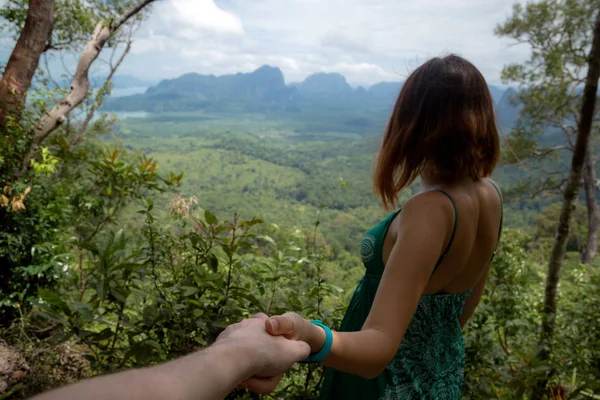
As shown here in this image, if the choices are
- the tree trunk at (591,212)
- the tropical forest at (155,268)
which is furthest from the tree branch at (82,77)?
the tree trunk at (591,212)

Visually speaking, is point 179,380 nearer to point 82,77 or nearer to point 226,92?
point 82,77

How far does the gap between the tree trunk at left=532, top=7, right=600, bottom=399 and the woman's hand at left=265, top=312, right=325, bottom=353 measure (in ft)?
5.26

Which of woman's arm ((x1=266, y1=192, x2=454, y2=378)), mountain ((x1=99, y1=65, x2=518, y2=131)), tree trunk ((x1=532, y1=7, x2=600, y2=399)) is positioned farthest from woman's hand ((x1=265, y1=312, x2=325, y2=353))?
mountain ((x1=99, y1=65, x2=518, y2=131))

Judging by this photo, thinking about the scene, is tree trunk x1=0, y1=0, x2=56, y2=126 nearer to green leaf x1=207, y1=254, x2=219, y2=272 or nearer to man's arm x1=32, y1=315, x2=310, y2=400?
green leaf x1=207, y1=254, x2=219, y2=272

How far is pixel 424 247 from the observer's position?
0.77 meters

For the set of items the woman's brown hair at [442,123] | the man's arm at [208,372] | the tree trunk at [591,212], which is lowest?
the tree trunk at [591,212]

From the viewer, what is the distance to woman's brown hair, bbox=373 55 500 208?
0.88 metres

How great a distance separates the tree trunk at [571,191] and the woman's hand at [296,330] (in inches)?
63.1

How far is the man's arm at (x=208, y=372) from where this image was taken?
17.5 inches

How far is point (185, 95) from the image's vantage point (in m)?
137

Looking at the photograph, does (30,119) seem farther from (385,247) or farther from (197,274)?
(385,247)

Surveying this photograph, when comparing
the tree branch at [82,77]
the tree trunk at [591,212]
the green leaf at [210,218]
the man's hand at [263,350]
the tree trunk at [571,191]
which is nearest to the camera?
the man's hand at [263,350]

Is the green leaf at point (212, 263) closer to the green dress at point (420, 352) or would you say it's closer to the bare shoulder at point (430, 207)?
the green dress at point (420, 352)

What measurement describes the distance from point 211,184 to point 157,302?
5505 cm
